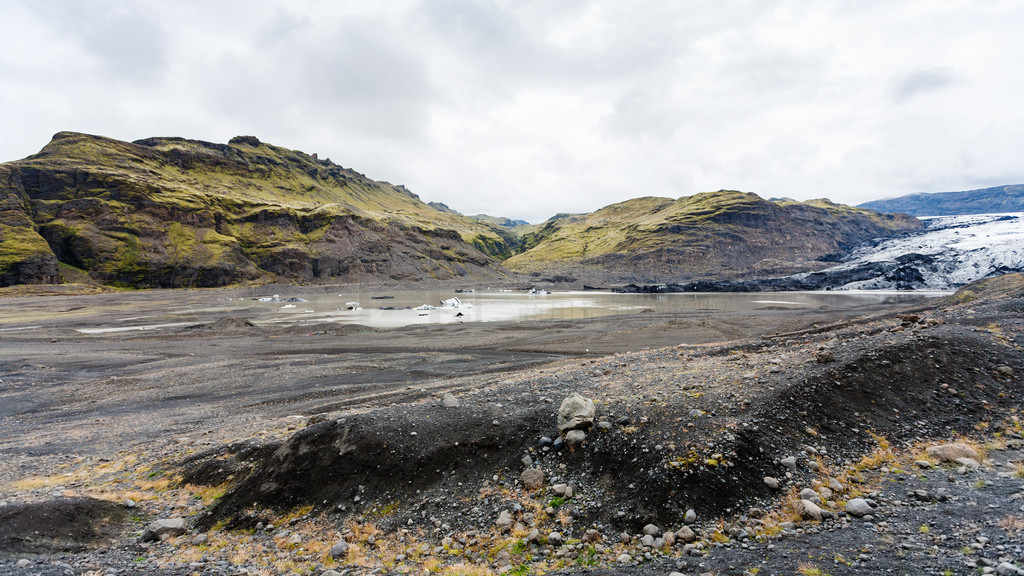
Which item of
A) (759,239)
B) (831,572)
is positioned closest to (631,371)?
(831,572)

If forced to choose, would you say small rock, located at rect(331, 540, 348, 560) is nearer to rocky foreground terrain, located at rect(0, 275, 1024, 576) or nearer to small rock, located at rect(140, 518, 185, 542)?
rocky foreground terrain, located at rect(0, 275, 1024, 576)

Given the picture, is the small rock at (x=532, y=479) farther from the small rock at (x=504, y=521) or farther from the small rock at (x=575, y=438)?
the small rock at (x=575, y=438)

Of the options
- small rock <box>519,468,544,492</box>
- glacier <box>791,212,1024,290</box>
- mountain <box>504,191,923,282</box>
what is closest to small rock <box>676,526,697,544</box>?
small rock <box>519,468,544,492</box>

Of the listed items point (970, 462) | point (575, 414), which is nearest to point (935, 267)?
→ point (970, 462)

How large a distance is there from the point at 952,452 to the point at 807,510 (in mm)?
3458

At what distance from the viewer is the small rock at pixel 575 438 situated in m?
7.38

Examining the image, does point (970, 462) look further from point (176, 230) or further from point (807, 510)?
point (176, 230)

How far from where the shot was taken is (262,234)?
126m

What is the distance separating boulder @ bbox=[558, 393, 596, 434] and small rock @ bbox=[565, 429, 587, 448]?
175mm

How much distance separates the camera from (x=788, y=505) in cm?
552

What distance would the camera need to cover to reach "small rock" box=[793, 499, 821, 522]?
5191mm

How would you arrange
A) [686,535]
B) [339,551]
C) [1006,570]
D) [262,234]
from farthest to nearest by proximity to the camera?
[262,234], [339,551], [686,535], [1006,570]

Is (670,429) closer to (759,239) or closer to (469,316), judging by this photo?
(469,316)

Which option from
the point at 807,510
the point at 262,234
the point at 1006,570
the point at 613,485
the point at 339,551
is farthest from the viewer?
the point at 262,234
